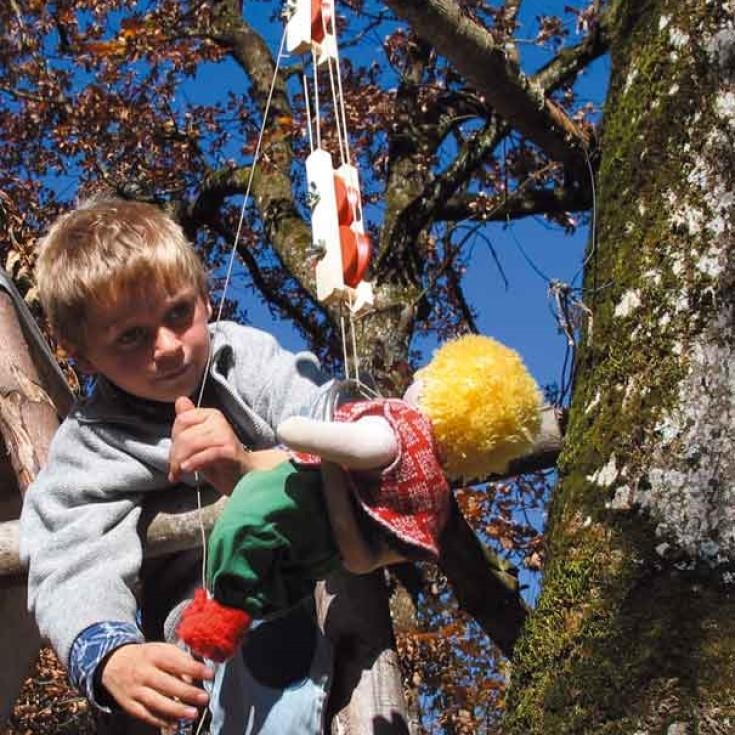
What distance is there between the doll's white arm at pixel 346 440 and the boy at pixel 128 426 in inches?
12.8

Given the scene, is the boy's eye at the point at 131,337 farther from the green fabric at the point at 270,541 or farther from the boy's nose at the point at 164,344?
the green fabric at the point at 270,541

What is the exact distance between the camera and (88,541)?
198 centimetres

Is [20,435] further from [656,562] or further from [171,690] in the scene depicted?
[656,562]

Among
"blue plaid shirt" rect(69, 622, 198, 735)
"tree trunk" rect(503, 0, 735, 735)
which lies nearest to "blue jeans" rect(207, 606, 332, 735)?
"blue plaid shirt" rect(69, 622, 198, 735)

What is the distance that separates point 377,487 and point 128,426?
2.52ft

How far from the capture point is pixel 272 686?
2.02m

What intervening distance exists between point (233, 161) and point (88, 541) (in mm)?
5575

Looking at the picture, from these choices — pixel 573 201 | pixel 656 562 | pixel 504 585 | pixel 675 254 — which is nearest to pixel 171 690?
pixel 656 562

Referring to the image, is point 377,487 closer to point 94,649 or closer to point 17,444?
point 94,649

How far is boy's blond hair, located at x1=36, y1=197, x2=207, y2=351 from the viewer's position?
75.9 inches

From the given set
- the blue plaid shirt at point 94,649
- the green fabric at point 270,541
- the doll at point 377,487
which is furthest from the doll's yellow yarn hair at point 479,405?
the blue plaid shirt at point 94,649

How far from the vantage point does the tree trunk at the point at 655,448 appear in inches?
48.1

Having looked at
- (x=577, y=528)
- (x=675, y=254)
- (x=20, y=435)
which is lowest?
(x=577, y=528)

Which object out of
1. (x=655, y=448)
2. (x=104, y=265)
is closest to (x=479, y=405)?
(x=655, y=448)
